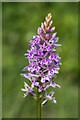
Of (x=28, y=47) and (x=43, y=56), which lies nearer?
(x=43, y=56)

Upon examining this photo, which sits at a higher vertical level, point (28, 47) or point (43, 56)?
point (28, 47)

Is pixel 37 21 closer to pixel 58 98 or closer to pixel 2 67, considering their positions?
pixel 2 67

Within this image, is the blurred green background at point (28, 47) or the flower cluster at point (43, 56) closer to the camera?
the flower cluster at point (43, 56)

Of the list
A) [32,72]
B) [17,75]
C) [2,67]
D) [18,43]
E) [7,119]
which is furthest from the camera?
[18,43]

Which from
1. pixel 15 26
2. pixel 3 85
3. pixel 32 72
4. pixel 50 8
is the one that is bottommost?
pixel 3 85

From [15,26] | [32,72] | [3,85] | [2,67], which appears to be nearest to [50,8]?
[15,26]

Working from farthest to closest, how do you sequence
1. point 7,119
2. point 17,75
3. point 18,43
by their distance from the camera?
point 18,43, point 17,75, point 7,119

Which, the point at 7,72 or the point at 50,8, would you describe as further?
the point at 50,8

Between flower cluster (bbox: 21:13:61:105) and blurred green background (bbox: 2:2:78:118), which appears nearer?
flower cluster (bbox: 21:13:61:105)
